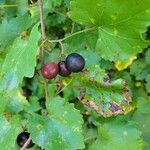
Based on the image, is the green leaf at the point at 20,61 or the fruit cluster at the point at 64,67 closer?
Answer: the green leaf at the point at 20,61

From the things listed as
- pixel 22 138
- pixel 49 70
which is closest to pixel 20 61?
pixel 49 70

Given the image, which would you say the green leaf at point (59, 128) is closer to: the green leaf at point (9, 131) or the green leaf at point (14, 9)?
the green leaf at point (9, 131)

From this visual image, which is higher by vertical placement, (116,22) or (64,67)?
(116,22)

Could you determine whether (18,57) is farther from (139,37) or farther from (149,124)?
(149,124)

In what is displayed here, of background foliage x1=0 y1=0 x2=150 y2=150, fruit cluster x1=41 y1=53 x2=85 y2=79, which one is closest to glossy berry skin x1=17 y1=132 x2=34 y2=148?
background foliage x1=0 y1=0 x2=150 y2=150

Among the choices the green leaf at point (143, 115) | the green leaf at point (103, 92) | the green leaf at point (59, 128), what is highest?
the green leaf at point (103, 92)

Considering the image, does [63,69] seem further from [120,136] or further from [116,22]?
[120,136]

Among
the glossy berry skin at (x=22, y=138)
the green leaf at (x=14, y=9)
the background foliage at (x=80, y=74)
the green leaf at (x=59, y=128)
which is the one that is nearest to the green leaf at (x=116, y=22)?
the background foliage at (x=80, y=74)
